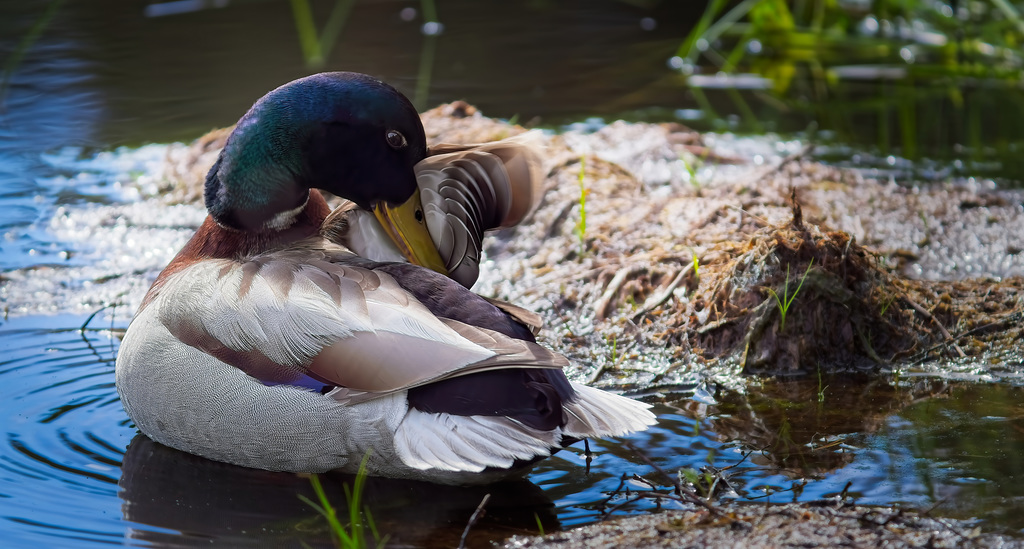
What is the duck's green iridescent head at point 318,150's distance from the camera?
4066 mm

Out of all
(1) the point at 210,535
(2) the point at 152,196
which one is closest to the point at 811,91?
(2) the point at 152,196

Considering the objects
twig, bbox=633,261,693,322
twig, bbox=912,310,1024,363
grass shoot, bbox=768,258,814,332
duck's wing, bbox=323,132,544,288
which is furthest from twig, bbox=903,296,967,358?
duck's wing, bbox=323,132,544,288

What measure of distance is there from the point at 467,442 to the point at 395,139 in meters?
1.16

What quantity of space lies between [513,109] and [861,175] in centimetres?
267

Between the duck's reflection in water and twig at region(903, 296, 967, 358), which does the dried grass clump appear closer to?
twig at region(903, 296, 967, 358)

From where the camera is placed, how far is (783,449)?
3.99 metres

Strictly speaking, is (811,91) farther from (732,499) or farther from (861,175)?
(732,499)

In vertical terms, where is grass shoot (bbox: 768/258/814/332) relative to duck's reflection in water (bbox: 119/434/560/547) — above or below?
above

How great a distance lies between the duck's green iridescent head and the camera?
4066 millimetres

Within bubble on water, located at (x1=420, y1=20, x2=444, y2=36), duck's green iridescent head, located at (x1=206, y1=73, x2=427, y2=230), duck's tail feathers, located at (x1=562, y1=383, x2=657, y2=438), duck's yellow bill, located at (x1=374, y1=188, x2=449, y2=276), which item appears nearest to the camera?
duck's tail feathers, located at (x1=562, y1=383, x2=657, y2=438)

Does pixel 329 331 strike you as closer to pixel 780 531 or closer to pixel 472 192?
pixel 472 192

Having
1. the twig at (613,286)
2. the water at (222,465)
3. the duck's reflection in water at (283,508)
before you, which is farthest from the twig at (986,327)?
the duck's reflection in water at (283,508)

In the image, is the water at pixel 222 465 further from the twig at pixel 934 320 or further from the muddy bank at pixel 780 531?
the twig at pixel 934 320

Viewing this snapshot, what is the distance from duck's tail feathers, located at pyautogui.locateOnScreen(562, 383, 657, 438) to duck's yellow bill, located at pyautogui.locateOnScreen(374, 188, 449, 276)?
74 centimetres
